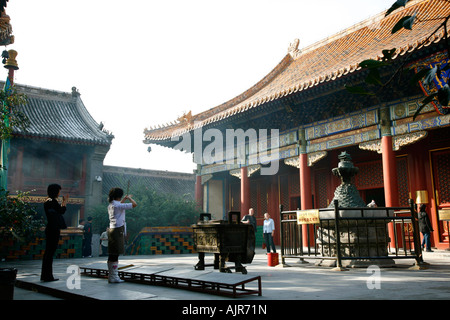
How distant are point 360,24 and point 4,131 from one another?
12.1 m

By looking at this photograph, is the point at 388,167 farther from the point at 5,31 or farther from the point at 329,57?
the point at 5,31

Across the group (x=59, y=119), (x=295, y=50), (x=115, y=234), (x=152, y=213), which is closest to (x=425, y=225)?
(x=115, y=234)

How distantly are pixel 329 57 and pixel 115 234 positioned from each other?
1079 cm

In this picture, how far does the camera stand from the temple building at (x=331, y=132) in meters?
9.82

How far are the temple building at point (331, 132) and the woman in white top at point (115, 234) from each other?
540 cm

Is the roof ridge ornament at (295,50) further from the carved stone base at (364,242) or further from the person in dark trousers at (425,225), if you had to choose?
the carved stone base at (364,242)

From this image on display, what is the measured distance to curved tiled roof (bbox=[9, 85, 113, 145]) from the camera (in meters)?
18.4

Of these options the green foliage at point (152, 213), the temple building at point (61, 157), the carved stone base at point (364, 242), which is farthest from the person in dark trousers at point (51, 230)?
the temple building at point (61, 157)

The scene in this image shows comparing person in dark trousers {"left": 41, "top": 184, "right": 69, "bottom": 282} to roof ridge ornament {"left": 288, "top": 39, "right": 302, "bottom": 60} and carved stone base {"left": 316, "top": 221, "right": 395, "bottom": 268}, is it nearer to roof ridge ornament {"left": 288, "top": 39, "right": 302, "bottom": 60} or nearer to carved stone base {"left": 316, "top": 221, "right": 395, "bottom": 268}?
carved stone base {"left": 316, "top": 221, "right": 395, "bottom": 268}

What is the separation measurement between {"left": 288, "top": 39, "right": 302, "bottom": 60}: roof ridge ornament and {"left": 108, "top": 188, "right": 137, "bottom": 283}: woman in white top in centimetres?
1291

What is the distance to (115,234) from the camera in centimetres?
499

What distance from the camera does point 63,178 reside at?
19.7 meters
